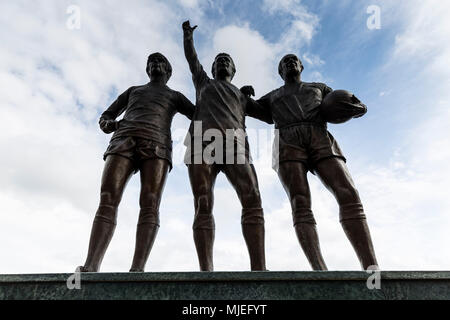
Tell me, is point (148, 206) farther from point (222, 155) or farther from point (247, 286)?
point (247, 286)

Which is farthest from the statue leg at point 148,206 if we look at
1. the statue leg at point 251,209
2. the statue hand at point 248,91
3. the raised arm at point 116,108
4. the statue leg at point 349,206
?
the statue leg at point 349,206

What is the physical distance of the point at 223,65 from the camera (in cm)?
616

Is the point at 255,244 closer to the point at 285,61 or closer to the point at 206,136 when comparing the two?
the point at 206,136

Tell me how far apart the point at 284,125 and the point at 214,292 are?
2702 mm

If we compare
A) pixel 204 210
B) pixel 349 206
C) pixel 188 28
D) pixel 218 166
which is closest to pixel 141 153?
pixel 218 166

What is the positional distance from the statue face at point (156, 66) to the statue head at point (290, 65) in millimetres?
1719

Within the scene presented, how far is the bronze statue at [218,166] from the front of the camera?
4.75m

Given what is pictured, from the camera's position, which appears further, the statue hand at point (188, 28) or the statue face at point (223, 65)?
the statue face at point (223, 65)

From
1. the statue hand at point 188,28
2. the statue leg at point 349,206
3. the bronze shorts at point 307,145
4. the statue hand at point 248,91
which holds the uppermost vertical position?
the statue hand at point 188,28

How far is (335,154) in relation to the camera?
5.13 meters

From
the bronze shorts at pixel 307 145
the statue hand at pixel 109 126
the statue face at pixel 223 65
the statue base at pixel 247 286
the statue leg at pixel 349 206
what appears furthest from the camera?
the statue face at pixel 223 65

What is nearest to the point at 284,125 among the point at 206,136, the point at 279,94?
the point at 279,94

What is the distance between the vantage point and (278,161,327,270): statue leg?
15.5ft

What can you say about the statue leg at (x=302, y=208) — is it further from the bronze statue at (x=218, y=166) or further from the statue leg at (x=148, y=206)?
the statue leg at (x=148, y=206)
